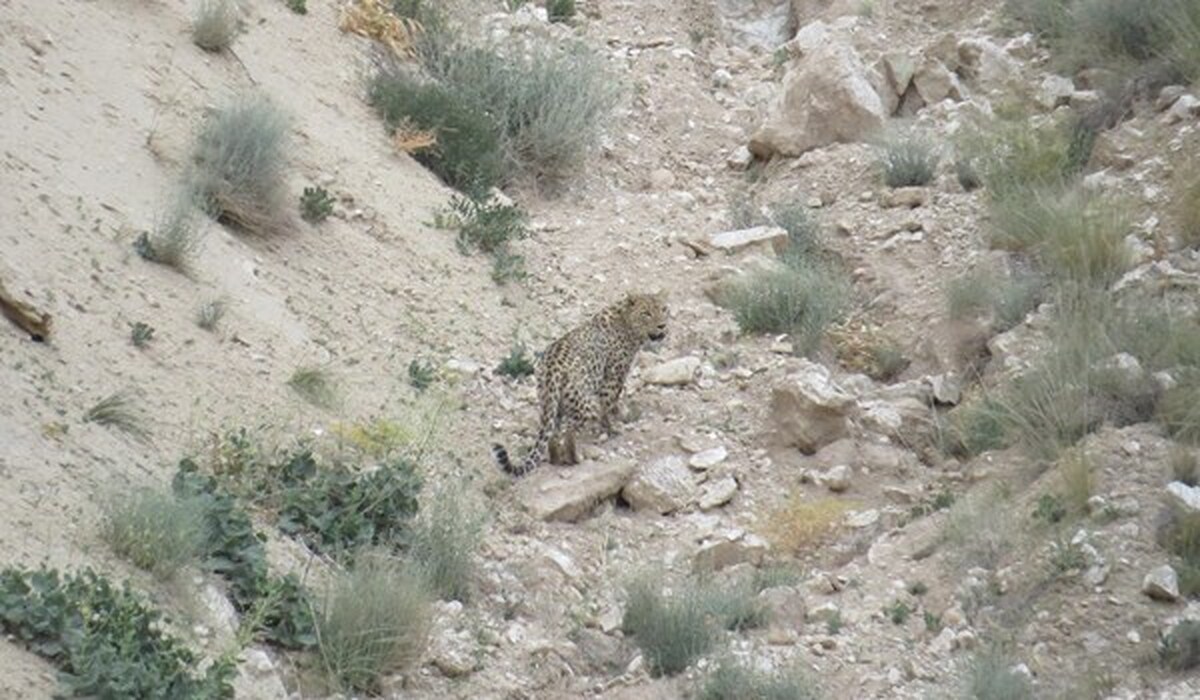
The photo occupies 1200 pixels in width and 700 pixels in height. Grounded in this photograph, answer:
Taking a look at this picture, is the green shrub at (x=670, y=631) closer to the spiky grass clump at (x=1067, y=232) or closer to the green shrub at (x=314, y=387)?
the green shrub at (x=314, y=387)

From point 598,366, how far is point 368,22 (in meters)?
4.88

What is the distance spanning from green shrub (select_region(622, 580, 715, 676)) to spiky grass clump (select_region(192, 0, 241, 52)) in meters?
6.01

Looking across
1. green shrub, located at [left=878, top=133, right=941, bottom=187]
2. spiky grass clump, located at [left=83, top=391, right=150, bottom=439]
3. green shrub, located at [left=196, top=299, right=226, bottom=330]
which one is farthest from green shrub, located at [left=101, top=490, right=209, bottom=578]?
green shrub, located at [left=878, top=133, right=941, bottom=187]

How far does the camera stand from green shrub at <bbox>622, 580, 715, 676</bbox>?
941 centimetres

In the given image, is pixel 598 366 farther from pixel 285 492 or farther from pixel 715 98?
pixel 715 98

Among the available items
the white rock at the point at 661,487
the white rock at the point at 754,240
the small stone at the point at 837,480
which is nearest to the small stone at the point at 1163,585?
the small stone at the point at 837,480

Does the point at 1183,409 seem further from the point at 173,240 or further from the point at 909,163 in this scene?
the point at 173,240

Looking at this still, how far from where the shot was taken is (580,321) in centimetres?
1316

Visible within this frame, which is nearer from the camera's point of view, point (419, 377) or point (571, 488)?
point (571, 488)

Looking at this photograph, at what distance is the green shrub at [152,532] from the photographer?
27.6 feet

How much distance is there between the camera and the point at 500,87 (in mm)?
15305

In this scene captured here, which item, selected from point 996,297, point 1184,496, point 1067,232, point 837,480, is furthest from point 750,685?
point 1067,232

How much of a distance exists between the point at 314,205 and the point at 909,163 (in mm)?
4290

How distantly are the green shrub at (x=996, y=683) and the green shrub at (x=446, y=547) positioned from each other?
2.50 m
